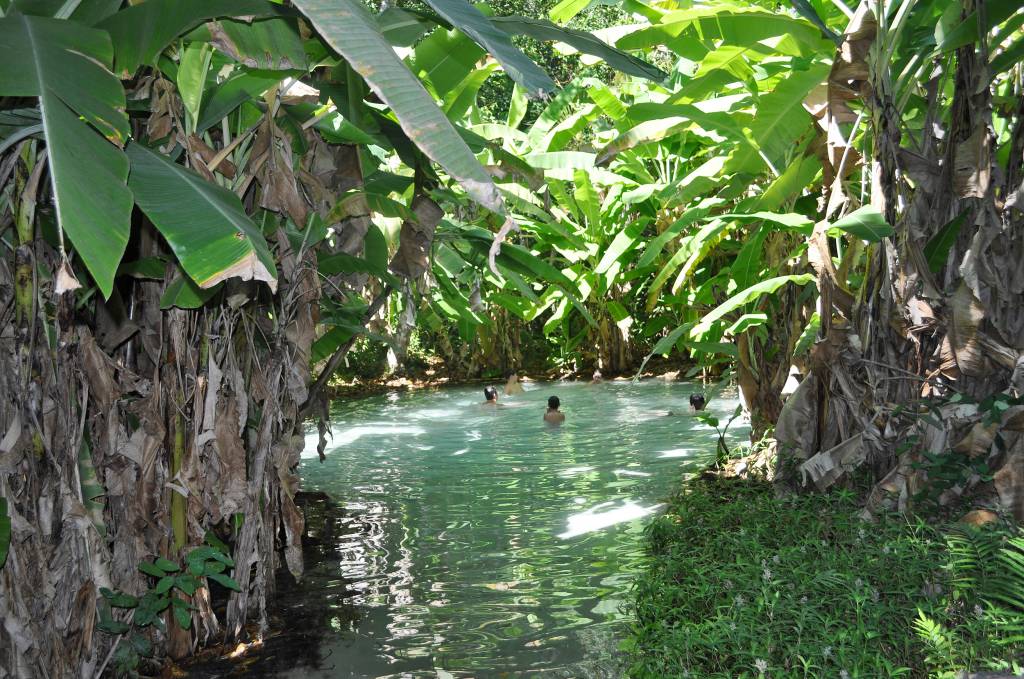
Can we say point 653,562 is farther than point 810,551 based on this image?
Yes

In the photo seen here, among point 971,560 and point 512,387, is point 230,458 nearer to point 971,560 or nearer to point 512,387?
point 971,560

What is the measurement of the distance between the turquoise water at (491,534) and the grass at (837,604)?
17.7 inches

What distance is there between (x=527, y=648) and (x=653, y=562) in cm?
104

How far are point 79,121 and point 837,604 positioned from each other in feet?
9.81

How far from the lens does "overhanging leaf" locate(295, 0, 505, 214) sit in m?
2.09

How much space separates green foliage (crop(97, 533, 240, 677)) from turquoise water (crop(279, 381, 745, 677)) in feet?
1.78

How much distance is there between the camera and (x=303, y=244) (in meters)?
3.99

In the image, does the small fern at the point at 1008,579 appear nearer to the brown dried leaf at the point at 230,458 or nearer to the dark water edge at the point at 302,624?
the dark water edge at the point at 302,624

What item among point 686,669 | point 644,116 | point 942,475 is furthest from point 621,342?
point 686,669

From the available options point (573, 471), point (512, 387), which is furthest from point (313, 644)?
point (512, 387)

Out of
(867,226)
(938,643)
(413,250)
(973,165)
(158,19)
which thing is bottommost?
(938,643)

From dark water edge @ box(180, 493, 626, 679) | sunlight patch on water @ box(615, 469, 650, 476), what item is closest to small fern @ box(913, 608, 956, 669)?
dark water edge @ box(180, 493, 626, 679)

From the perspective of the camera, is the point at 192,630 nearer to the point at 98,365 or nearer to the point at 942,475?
the point at 98,365

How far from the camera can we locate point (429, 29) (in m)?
4.30
